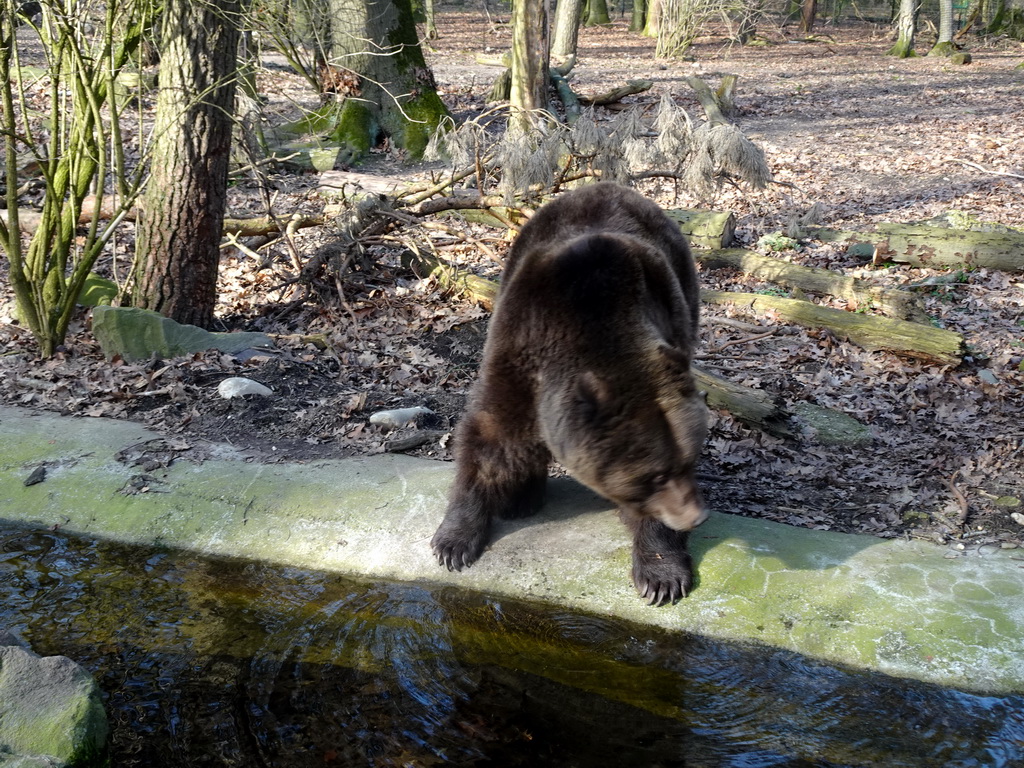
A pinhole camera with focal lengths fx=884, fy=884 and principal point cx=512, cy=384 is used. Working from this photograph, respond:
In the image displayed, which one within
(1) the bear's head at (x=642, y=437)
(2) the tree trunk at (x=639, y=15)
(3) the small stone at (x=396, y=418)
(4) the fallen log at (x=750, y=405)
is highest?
(2) the tree trunk at (x=639, y=15)

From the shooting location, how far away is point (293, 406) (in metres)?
7.07

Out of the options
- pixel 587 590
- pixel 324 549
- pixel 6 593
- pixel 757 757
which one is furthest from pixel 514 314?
pixel 6 593

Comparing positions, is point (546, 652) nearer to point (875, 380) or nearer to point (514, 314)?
point (514, 314)

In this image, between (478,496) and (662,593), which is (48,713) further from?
(662,593)

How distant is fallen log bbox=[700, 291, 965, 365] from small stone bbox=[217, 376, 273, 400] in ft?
14.9

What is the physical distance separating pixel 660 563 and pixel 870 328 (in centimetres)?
→ 424

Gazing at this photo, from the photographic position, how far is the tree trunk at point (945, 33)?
97.1 feet

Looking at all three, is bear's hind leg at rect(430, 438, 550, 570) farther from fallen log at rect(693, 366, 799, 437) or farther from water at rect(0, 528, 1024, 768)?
fallen log at rect(693, 366, 799, 437)

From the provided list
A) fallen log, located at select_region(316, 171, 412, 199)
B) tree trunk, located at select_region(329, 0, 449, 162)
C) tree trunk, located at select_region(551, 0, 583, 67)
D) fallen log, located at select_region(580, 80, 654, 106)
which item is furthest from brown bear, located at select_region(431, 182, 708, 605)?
tree trunk, located at select_region(551, 0, 583, 67)

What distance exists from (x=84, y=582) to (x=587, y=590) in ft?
9.46

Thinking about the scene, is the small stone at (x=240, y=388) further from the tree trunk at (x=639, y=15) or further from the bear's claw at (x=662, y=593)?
the tree trunk at (x=639, y=15)

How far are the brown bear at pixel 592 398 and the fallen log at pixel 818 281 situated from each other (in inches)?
156

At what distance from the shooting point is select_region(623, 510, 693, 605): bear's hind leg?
461 centimetres

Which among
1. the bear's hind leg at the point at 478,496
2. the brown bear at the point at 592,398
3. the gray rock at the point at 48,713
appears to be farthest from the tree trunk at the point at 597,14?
the gray rock at the point at 48,713
